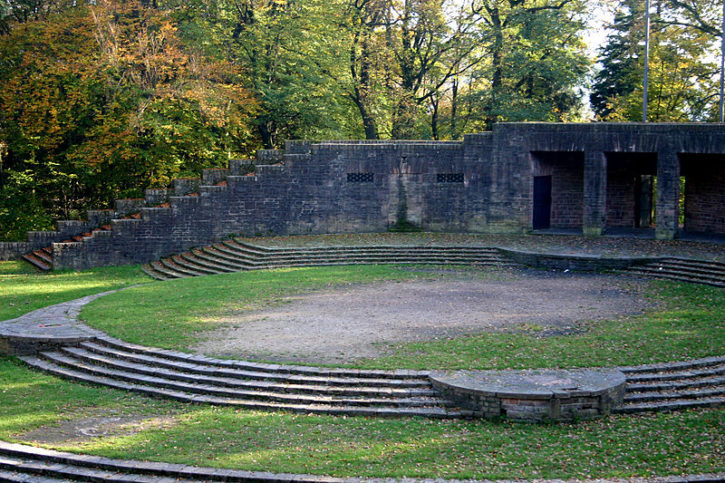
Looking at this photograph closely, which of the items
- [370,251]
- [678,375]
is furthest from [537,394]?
[370,251]

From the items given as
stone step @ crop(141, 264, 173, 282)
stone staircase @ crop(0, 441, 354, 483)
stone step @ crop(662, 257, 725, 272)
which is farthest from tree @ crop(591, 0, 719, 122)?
stone staircase @ crop(0, 441, 354, 483)

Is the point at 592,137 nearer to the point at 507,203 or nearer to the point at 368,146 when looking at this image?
the point at 507,203

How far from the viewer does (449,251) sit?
2856 cm

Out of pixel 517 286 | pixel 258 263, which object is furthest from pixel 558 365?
pixel 258 263

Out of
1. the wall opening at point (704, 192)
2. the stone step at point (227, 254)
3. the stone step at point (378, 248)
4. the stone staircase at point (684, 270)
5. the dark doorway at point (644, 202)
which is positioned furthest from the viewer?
the dark doorway at point (644, 202)

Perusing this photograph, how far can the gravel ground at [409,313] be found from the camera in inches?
671

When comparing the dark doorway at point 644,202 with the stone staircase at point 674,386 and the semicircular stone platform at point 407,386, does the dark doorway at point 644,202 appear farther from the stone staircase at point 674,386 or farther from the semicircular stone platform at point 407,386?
the stone staircase at point 674,386

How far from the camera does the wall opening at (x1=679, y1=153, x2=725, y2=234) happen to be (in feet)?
99.0

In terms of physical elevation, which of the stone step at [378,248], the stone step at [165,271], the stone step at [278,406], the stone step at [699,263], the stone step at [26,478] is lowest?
the stone step at [26,478]

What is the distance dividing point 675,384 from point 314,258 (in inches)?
633

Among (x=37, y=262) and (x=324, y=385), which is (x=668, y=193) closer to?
(x=324, y=385)

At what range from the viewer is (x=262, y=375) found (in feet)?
49.7

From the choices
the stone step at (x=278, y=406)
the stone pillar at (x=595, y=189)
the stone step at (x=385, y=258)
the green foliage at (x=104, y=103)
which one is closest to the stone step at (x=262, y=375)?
the stone step at (x=278, y=406)

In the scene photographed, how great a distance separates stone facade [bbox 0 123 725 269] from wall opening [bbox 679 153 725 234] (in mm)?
50
